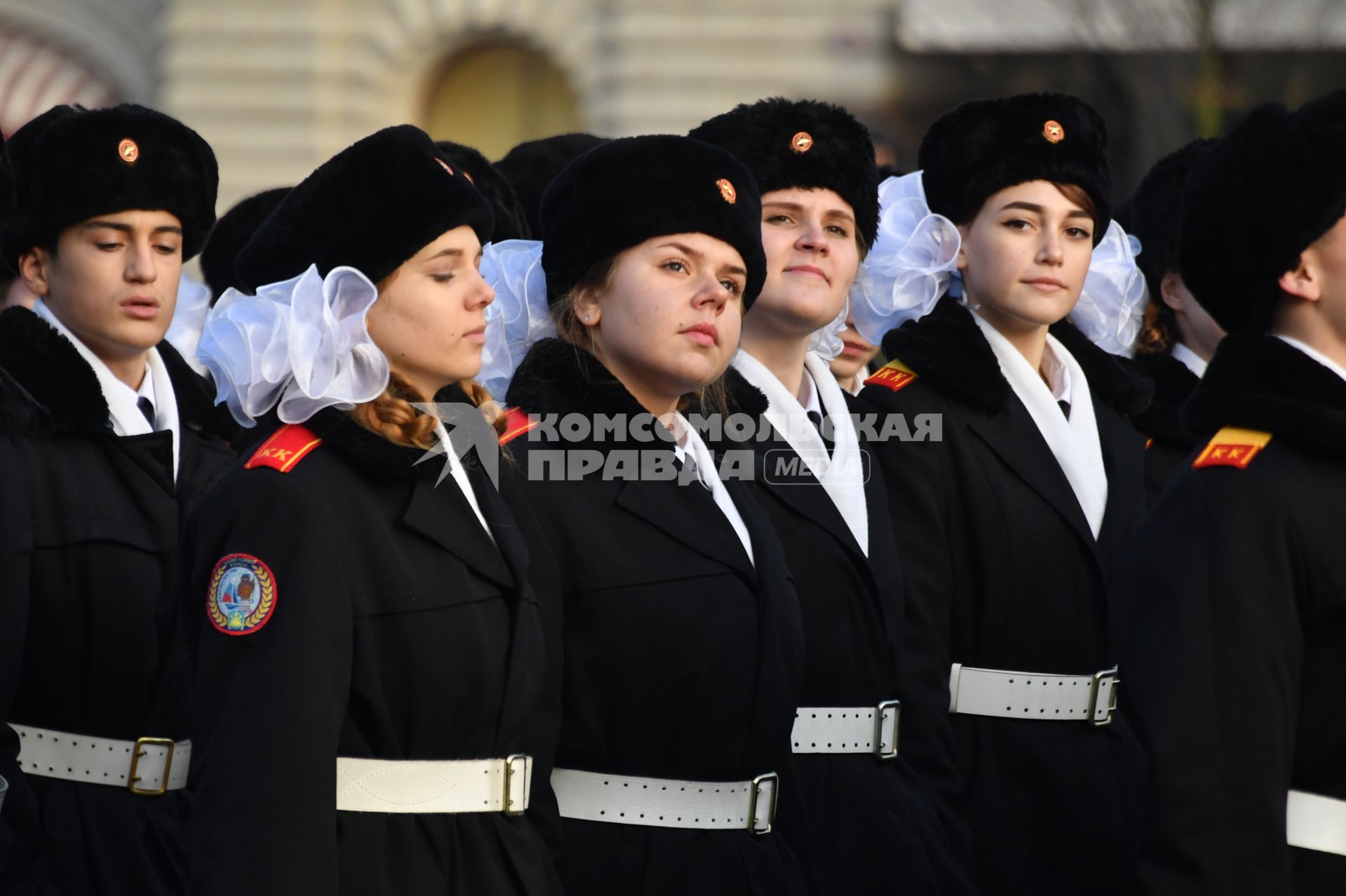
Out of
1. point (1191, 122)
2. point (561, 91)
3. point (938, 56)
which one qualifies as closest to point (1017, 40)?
point (938, 56)

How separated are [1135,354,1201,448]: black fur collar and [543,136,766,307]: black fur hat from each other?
1.45 metres

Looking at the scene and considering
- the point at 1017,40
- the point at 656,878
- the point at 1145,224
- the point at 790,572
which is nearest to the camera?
the point at 656,878

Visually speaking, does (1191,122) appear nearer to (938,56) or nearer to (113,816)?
(938,56)

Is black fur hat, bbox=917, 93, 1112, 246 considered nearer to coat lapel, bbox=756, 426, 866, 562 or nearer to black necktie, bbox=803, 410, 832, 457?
black necktie, bbox=803, 410, 832, 457

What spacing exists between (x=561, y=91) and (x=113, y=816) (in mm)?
15180

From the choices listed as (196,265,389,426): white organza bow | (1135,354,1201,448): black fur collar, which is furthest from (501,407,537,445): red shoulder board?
(1135,354,1201,448): black fur collar

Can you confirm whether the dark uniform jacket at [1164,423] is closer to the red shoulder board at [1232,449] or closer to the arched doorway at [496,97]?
the red shoulder board at [1232,449]

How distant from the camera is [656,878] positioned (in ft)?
11.7

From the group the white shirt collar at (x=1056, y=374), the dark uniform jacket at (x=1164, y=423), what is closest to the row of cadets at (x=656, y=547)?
the white shirt collar at (x=1056, y=374)

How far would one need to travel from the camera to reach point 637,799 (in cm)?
359

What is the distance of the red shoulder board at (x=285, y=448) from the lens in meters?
3.20

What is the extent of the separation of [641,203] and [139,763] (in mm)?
1643

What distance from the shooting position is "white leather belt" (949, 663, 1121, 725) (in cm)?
439

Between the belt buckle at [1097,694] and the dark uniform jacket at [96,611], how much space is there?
196cm
